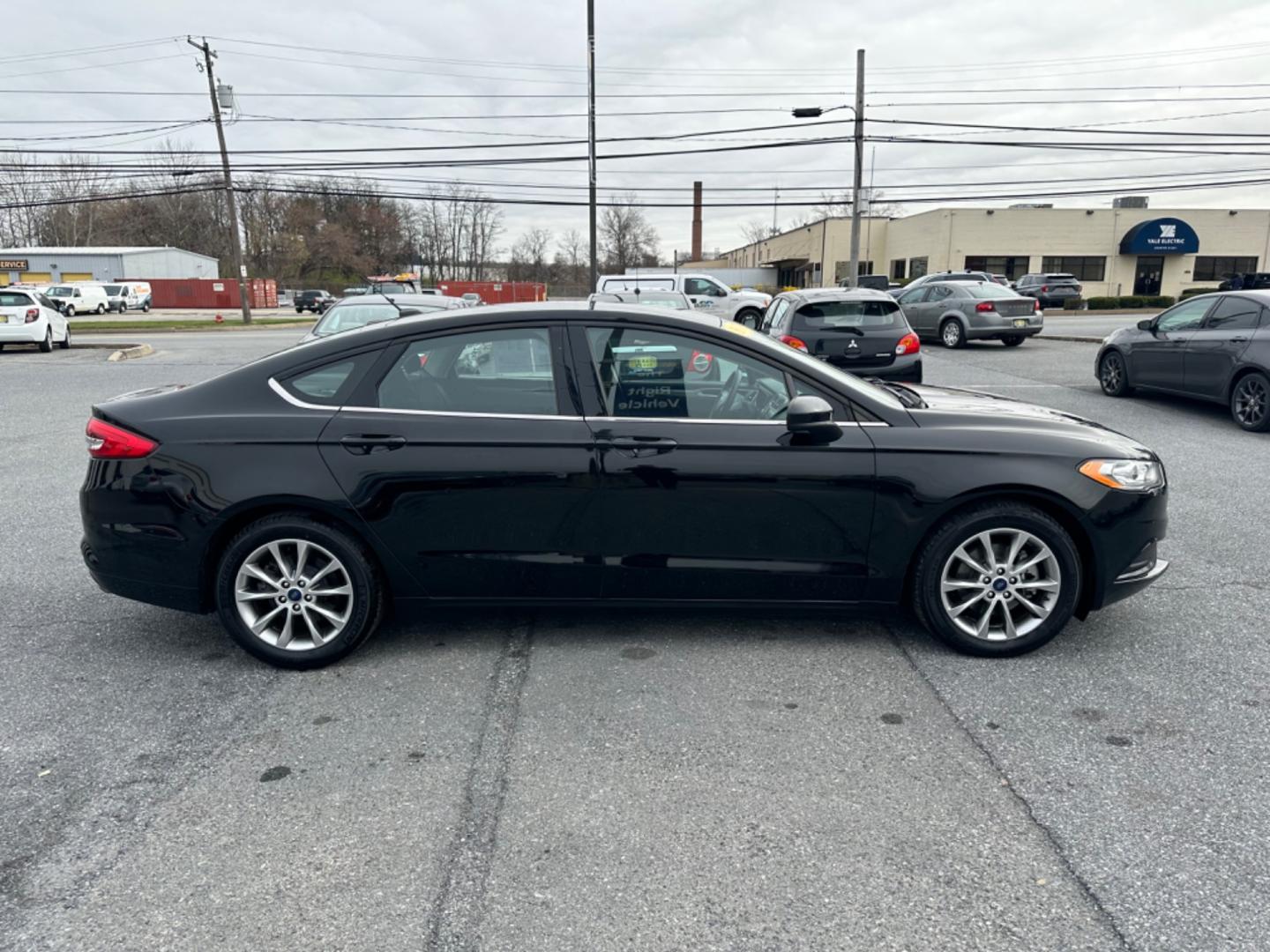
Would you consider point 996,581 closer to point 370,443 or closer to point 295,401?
point 370,443

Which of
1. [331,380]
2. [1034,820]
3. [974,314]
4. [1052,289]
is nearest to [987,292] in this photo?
[974,314]

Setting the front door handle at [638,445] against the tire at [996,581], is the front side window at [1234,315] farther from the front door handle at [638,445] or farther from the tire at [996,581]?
the front door handle at [638,445]

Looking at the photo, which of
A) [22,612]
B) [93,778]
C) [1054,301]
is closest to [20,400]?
[22,612]

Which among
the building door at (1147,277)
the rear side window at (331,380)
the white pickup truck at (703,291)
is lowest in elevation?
the rear side window at (331,380)

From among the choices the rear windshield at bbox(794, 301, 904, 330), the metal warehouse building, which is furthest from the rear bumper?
the metal warehouse building

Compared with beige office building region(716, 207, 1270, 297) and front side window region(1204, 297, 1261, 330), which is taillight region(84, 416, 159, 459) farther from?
beige office building region(716, 207, 1270, 297)

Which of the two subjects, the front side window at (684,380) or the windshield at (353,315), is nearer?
the front side window at (684,380)

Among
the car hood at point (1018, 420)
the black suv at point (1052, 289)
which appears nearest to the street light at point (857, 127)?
the black suv at point (1052, 289)

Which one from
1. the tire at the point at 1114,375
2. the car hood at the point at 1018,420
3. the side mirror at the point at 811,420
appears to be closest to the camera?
the side mirror at the point at 811,420

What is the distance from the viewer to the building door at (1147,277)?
2071 inches

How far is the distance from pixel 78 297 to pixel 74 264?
22079 mm

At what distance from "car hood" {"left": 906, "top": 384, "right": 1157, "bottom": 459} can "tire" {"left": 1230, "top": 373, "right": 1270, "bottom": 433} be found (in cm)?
694

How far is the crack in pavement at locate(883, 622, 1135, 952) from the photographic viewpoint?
239 cm

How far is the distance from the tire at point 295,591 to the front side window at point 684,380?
4.40 feet
